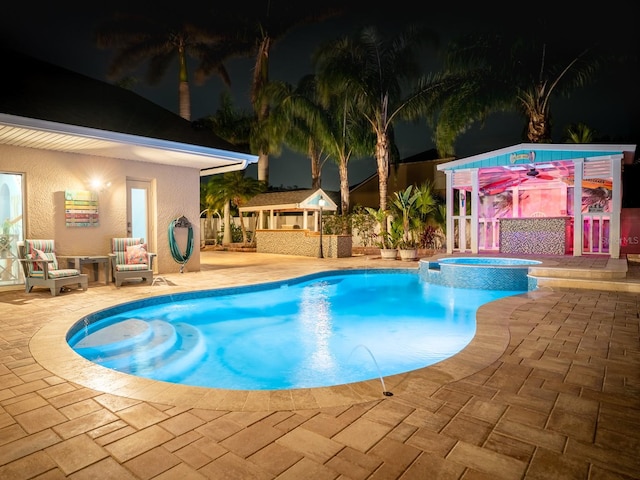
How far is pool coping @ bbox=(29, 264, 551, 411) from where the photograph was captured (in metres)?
2.76

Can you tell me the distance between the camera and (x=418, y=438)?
89.7 inches

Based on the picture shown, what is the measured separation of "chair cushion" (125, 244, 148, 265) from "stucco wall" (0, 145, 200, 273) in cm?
101

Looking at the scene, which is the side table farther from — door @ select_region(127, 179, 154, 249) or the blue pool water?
the blue pool water

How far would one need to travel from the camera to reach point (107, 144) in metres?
8.00

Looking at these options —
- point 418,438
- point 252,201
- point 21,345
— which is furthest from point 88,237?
point 252,201

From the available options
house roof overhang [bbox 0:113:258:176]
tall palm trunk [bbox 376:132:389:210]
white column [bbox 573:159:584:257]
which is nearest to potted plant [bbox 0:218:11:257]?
house roof overhang [bbox 0:113:258:176]

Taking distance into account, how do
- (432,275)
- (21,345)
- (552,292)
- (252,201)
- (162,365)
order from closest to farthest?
1. (21,345)
2. (162,365)
3. (552,292)
4. (432,275)
5. (252,201)

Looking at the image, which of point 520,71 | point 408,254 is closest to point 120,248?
point 408,254

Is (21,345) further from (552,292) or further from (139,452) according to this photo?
(552,292)

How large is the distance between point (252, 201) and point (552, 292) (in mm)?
Answer: 14890

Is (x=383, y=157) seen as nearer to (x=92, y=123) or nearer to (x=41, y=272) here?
(x=92, y=123)

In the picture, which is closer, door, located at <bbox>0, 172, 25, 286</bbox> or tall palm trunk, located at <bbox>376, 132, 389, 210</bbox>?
door, located at <bbox>0, 172, 25, 286</bbox>

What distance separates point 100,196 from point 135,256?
170 centimetres

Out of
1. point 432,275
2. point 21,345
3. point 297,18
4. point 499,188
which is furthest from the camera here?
point 297,18
